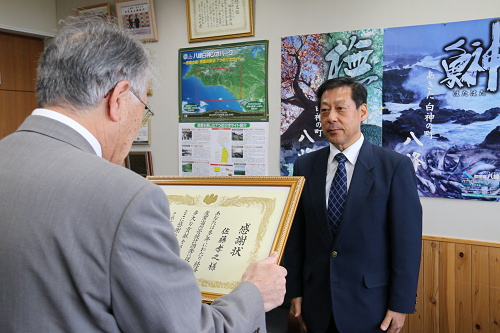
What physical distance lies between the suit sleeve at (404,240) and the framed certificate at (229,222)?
1.59 ft

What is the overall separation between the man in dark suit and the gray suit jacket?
1.03 m

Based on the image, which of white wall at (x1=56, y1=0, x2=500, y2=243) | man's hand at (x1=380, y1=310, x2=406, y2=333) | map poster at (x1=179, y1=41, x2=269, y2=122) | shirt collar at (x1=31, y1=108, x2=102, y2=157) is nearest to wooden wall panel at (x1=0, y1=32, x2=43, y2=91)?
white wall at (x1=56, y1=0, x2=500, y2=243)

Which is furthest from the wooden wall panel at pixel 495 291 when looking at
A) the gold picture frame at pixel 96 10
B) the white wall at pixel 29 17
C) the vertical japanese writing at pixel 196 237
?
the white wall at pixel 29 17

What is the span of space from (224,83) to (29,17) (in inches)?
89.5

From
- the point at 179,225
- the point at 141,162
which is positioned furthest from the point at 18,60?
the point at 179,225

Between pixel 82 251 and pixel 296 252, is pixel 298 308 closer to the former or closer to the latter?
pixel 296 252

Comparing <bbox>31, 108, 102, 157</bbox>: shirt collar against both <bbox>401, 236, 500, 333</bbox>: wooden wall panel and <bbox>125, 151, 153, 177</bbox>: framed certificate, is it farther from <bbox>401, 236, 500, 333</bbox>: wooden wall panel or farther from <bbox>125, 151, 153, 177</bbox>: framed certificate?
<bbox>125, 151, 153, 177</bbox>: framed certificate

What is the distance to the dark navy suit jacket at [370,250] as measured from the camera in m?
1.50

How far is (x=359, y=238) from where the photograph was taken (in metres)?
1.53

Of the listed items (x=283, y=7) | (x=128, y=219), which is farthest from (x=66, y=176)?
(x=283, y=7)

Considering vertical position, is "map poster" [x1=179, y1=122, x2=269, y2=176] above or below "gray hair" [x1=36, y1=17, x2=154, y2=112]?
below

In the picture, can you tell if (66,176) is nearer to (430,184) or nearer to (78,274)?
(78,274)

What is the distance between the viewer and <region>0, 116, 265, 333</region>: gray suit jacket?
2.06ft

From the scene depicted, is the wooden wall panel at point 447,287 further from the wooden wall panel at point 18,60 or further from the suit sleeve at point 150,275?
the wooden wall panel at point 18,60
